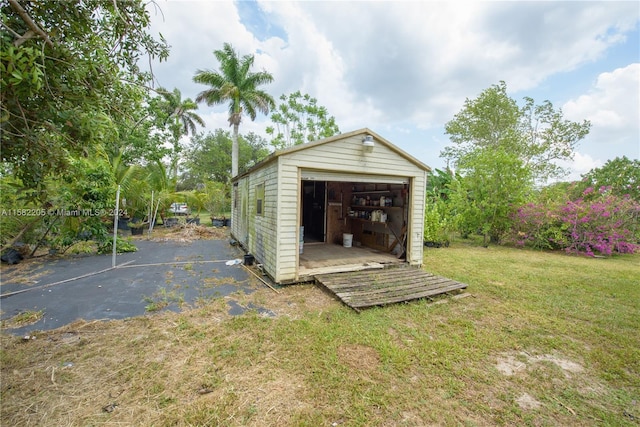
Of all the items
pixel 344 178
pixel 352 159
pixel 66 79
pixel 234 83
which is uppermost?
pixel 234 83

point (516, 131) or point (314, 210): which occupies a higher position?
point (516, 131)

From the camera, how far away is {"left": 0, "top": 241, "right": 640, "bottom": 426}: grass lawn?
6.61 feet

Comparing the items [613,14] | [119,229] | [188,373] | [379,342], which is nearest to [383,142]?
[379,342]

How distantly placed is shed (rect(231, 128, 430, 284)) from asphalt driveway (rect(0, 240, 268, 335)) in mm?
1045

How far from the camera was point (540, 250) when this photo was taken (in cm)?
953

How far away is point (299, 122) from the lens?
20.2m

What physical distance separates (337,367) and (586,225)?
10800mm

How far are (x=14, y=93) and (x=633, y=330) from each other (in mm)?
6642

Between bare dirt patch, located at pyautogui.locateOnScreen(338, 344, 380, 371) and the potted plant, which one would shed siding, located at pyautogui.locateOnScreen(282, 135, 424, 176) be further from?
the potted plant

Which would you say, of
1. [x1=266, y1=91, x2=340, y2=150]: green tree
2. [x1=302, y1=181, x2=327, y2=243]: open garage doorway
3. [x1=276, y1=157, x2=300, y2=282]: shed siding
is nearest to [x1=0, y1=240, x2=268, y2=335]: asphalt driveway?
[x1=276, y1=157, x2=300, y2=282]: shed siding

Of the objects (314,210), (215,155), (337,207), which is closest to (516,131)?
(337,207)

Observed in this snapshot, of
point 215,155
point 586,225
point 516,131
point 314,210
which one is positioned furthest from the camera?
point 215,155

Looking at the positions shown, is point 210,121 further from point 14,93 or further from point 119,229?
point 14,93

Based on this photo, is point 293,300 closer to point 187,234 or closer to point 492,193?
point 187,234
